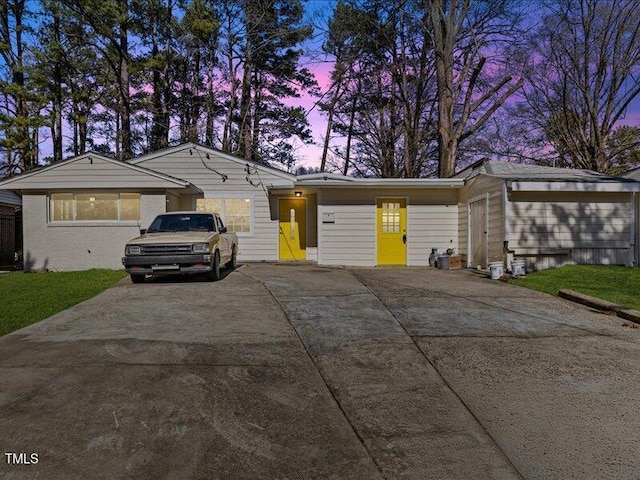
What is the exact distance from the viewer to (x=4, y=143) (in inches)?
846

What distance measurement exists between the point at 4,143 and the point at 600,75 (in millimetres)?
32747

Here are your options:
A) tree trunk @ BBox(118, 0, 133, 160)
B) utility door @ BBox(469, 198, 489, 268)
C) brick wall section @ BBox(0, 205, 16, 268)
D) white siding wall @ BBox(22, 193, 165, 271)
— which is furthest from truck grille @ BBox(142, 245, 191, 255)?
tree trunk @ BBox(118, 0, 133, 160)

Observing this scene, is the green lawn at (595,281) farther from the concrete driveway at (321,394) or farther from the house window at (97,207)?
the house window at (97,207)

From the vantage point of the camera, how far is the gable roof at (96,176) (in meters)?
12.9

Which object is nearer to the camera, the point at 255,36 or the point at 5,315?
the point at 5,315

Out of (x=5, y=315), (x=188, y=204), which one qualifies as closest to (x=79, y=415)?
(x=5, y=315)

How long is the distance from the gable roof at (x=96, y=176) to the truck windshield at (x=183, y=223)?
3143 mm

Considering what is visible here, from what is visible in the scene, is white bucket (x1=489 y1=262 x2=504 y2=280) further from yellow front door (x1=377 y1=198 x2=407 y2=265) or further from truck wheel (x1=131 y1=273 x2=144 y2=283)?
truck wheel (x1=131 y1=273 x2=144 y2=283)

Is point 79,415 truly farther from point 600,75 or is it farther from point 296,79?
point 600,75

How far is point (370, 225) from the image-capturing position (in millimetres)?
14227

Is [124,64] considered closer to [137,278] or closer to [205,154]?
[205,154]

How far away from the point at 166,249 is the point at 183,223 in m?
1.45

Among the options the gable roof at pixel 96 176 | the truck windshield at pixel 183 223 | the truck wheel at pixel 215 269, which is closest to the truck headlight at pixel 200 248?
the truck wheel at pixel 215 269

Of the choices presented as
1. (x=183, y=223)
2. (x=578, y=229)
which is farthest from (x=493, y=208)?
(x=183, y=223)
